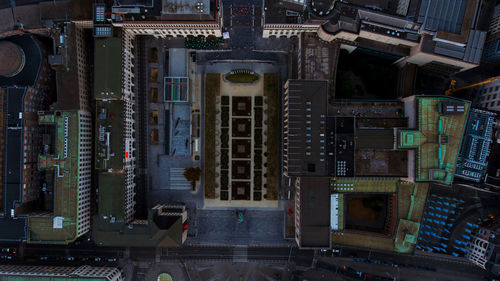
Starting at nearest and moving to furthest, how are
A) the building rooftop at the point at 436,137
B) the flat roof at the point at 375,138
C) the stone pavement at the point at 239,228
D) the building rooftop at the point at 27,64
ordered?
the building rooftop at the point at 436,137
the flat roof at the point at 375,138
the building rooftop at the point at 27,64
the stone pavement at the point at 239,228

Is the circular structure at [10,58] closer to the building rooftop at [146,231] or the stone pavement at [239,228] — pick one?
the building rooftop at [146,231]

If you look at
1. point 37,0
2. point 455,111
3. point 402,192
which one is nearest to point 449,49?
point 455,111

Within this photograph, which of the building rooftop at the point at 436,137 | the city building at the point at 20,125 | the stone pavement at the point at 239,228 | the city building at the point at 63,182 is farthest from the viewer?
the stone pavement at the point at 239,228

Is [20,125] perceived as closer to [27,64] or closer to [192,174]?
[27,64]

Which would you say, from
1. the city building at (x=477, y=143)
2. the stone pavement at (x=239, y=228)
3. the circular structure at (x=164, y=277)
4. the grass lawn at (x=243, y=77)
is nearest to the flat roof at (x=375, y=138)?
the city building at (x=477, y=143)

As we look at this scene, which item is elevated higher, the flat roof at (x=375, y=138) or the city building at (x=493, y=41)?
the city building at (x=493, y=41)

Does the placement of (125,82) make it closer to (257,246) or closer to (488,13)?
(257,246)

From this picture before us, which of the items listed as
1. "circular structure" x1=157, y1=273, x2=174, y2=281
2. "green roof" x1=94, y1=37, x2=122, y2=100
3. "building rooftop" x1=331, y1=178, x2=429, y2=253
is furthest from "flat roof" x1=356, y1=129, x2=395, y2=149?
"circular structure" x1=157, y1=273, x2=174, y2=281
